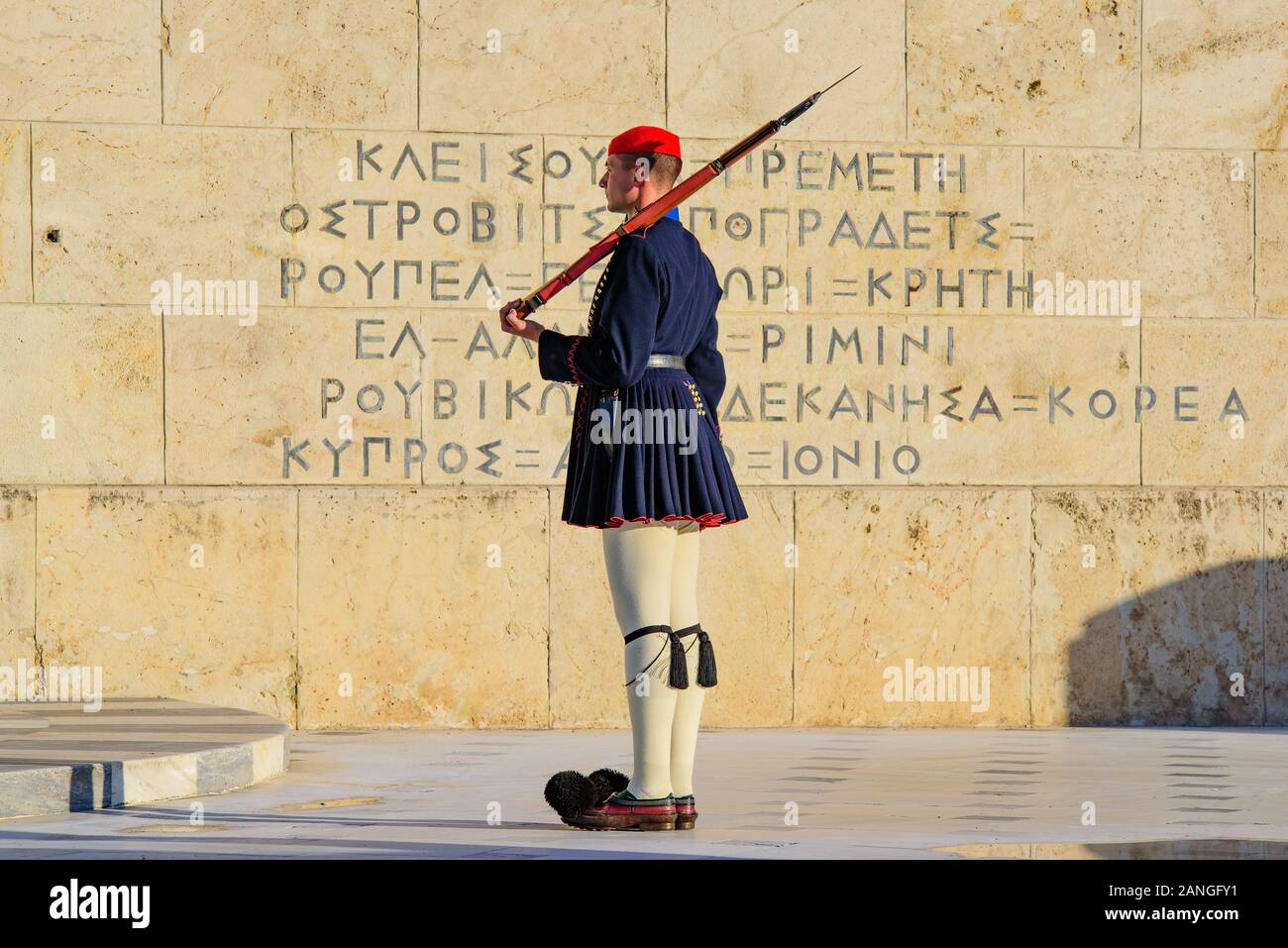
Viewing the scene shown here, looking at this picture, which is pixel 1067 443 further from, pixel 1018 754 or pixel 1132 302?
pixel 1018 754

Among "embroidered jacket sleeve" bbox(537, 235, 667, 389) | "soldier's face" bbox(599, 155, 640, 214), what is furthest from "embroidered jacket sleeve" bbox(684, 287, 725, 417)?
"soldier's face" bbox(599, 155, 640, 214)

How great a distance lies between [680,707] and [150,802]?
183cm

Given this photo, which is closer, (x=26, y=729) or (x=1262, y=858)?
(x=1262, y=858)

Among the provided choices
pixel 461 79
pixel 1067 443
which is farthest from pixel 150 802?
pixel 1067 443

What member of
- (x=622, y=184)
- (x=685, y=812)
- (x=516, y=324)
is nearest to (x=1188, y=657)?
(x=685, y=812)

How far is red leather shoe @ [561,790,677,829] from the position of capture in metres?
5.93

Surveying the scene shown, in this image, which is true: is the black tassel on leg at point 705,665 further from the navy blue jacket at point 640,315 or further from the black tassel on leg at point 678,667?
the navy blue jacket at point 640,315

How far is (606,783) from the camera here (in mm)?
6035

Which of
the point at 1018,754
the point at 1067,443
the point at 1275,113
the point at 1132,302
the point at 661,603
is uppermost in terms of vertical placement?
the point at 1275,113

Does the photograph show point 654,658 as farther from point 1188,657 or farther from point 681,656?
point 1188,657

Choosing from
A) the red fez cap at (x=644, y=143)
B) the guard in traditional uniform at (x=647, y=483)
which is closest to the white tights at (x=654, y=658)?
the guard in traditional uniform at (x=647, y=483)

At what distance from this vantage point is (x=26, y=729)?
774 cm

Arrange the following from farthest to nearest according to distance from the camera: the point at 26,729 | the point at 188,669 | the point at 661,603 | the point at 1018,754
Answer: the point at 188,669 → the point at 1018,754 → the point at 26,729 → the point at 661,603

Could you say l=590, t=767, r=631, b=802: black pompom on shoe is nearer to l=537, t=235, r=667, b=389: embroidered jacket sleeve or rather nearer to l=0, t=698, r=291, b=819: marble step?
l=537, t=235, r=667, b=389: embroidered jacket sleeve
